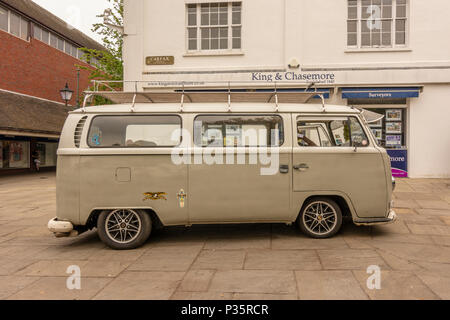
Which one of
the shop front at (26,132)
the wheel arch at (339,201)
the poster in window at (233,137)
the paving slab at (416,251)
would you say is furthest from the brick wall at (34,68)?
the paving slab at (416,251)

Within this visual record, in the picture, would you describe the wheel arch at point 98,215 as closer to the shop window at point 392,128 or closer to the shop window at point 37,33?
the shop window at point 392,128

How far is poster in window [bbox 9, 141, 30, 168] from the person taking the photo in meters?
19.5

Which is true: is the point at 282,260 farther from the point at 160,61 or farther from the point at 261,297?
the point at 160,61

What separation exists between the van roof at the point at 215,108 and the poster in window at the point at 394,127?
8016 millimetres

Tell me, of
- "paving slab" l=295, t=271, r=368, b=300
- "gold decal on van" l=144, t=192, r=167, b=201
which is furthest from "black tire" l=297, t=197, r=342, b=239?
"gold decal on van" l=144, t=192, r=167, b=201

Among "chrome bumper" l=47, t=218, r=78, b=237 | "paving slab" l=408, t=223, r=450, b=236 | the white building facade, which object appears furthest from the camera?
the white building facade

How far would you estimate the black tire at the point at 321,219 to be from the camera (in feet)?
17.5

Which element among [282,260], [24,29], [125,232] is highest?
[24,29]

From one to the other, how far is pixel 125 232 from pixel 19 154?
1844 cm

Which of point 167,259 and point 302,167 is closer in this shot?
point 167,259

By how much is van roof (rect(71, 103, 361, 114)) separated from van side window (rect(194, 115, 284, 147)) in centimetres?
11

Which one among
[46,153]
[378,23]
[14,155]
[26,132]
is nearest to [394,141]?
[378,23]

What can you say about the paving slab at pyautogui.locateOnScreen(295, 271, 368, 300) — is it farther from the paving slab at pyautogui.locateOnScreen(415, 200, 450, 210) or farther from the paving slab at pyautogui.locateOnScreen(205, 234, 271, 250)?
the paving slab at pyautogui.locateOnScreen(415, 200, 450, 210)

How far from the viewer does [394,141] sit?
1248cm
